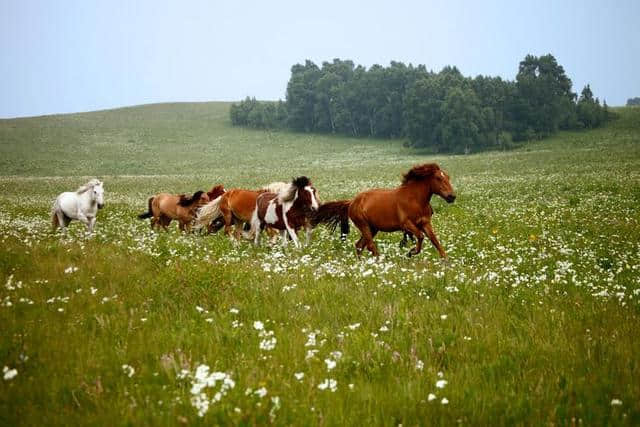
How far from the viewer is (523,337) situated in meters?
5.45

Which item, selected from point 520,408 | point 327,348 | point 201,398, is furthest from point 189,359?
point 520,408

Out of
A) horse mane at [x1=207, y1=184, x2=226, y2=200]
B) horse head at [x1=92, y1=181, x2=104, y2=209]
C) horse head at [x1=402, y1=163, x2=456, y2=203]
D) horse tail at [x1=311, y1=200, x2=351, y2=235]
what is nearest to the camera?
horse head at [x1=402, y1=163, x2=456, y2=203]

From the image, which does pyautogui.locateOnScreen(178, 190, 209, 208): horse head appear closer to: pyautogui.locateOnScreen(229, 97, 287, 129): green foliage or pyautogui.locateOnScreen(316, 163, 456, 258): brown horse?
pyautogui.locateOnScreen(316, 163, 456, 258): brown horse

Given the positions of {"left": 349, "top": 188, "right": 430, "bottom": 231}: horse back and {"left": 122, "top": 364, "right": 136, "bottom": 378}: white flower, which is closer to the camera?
{"left": 122, "top": 364, "right": 136, "bottom": 378}: white flower

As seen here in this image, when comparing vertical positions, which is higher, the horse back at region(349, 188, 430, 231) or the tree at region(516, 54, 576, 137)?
the tree at region(516, 54, 576, 137)

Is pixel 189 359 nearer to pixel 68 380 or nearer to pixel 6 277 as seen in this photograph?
pixel 68 380

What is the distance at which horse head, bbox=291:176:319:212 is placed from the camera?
41.5ft

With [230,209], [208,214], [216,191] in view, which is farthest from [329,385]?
[216,191]

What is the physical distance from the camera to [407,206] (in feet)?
35.4

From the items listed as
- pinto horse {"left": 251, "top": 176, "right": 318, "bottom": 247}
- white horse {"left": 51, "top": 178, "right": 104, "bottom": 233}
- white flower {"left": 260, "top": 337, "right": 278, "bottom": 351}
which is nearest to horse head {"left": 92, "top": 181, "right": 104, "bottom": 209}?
white horse {"left": 51, "top": 178, "right": 104, "bottom": 233}

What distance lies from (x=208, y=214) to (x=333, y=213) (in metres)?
5.58

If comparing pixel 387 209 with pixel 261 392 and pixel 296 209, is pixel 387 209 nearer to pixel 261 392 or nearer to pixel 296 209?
pixel 296 209

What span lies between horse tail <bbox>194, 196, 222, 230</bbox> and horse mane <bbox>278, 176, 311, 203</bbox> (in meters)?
3.82

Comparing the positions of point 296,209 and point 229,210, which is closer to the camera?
point 296,209
